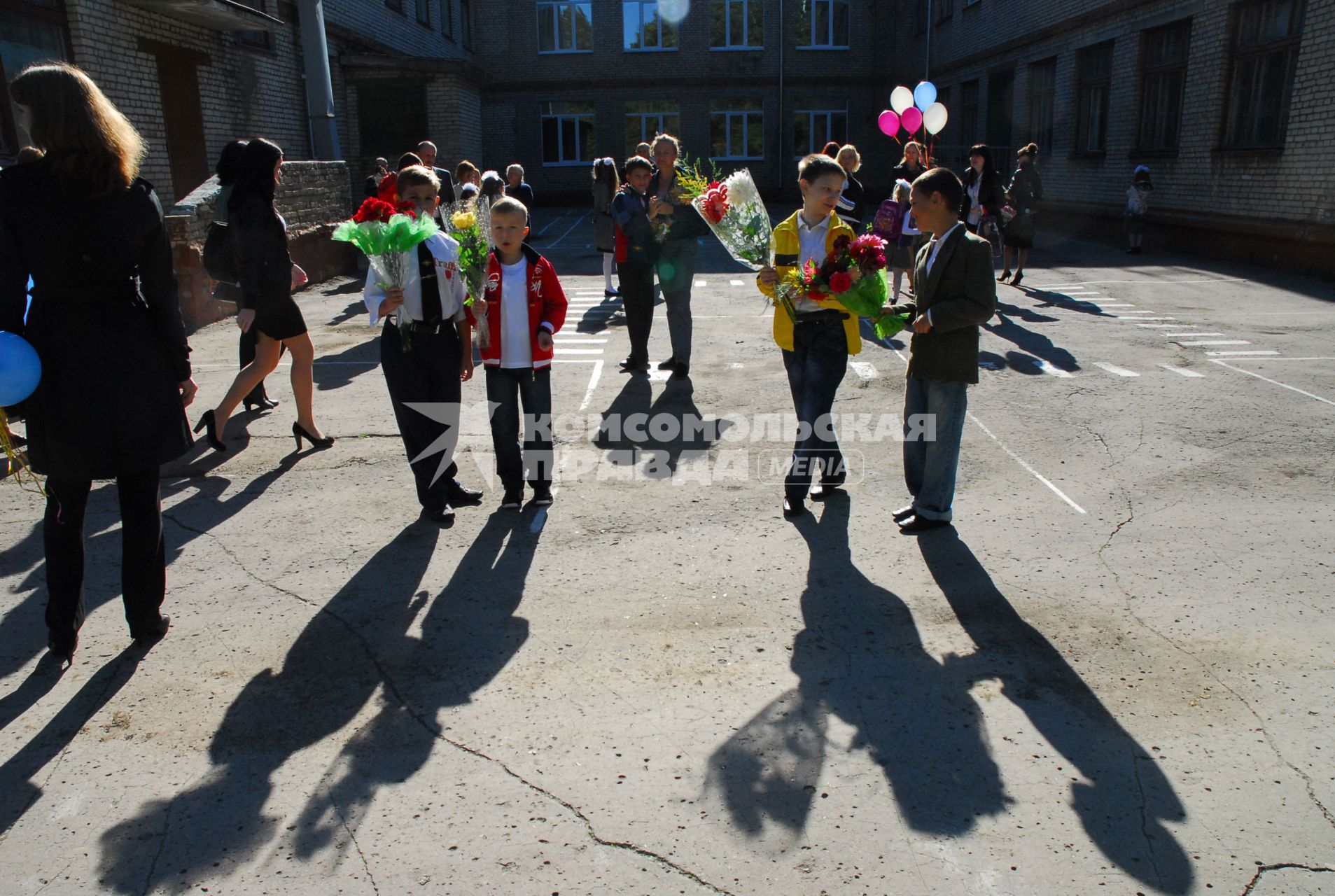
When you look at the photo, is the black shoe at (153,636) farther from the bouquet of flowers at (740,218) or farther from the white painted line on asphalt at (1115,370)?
the white painted line on asphalt at (1115,370)

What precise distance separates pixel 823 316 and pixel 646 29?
31.0 meters

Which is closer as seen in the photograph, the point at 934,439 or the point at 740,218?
the point at 934,439

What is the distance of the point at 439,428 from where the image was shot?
17.3ft

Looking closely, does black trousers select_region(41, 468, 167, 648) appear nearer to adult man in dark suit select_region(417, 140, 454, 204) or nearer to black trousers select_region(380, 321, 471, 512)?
black trousers select_region(380, 321, 471, 512)

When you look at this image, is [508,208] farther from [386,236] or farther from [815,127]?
[815,127]

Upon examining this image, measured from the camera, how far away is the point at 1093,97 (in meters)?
21.6

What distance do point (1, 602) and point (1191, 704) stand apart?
493 cm

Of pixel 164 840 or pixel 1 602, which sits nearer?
pixel 164 840

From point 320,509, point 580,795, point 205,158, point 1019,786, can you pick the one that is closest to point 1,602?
point 320,509

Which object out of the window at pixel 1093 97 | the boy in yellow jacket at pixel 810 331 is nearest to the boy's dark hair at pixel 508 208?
the boy in yellow jacket at pixel 810 331

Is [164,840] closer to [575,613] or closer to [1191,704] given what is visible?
[575,613]

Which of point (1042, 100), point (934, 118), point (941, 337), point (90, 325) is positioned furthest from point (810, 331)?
point (1042, 100)

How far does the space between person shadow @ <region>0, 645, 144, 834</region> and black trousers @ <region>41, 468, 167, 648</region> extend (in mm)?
125

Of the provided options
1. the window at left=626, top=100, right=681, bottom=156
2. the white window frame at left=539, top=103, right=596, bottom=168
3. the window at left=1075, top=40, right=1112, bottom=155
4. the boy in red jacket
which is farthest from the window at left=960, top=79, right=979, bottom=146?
the boy in red jacket
